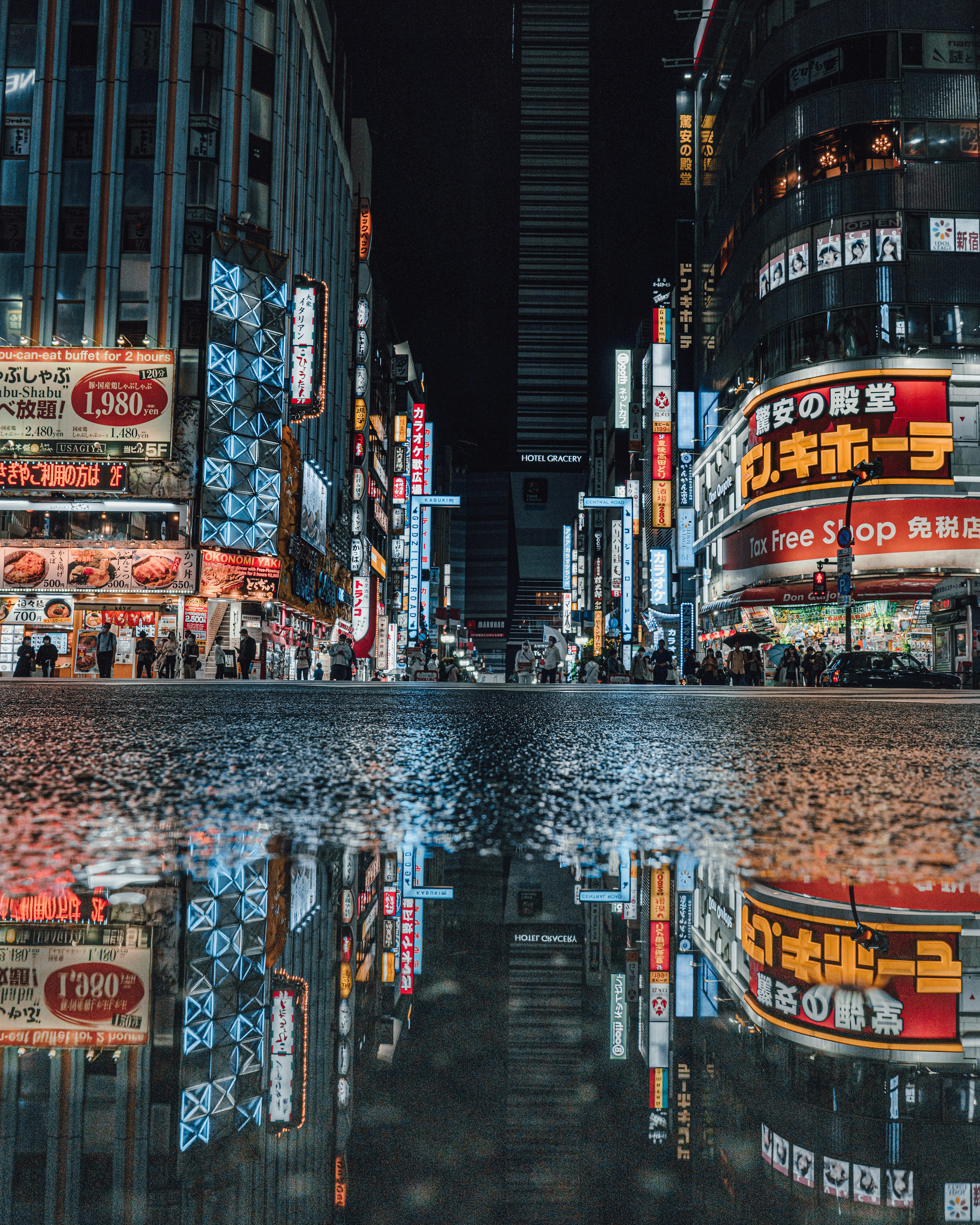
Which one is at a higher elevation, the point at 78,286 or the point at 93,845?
the point at 78,286

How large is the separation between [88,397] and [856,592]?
24.9 metres

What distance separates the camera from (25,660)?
88.9ft

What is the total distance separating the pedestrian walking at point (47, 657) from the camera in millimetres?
27172

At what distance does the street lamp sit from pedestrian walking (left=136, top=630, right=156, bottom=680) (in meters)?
19.4

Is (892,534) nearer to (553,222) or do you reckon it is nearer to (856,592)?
(856,592)

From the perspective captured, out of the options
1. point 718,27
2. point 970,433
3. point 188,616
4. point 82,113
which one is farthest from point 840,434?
point 82,113

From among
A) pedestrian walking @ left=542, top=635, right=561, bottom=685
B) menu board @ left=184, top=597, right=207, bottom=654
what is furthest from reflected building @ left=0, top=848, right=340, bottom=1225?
menu board @ left=184, top=597, right=207, bottom=654

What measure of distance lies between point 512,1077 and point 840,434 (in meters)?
32.0

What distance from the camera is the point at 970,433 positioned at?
98.0 ft

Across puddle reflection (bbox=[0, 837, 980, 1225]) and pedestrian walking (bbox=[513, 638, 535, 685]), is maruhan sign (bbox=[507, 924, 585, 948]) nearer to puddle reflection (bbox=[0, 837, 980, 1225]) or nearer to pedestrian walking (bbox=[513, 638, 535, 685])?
puddle reflection (bbox=[0, 837, 980, 1225])

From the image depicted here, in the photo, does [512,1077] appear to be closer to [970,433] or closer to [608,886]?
[608,886]

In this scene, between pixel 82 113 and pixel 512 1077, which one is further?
pixel 82 113

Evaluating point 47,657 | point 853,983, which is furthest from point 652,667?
point 853,983

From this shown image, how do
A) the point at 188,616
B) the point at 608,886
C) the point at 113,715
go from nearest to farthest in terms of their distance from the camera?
the point at 608,886
the point at 113,715
the point at 188,616
